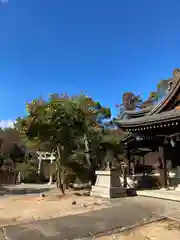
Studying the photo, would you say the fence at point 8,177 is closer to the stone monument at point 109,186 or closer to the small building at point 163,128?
the small building at point 163,128

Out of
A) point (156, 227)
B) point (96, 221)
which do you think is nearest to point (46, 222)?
point (96, 221)

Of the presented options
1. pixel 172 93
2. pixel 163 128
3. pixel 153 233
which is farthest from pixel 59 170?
pixel 153 233

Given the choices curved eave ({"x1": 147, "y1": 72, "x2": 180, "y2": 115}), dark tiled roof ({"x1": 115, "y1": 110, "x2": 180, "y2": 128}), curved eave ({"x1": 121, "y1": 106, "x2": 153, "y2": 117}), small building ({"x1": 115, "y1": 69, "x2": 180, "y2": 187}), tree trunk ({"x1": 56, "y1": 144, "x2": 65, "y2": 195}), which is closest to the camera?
dark tiled roof ({"x1": 115, "y1": 110, "x2": 180, "y2": 128})

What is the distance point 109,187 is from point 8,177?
587 inches

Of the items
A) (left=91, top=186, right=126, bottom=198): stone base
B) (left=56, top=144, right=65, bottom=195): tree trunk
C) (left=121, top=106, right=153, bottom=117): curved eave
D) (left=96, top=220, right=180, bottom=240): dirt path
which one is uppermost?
(left=121, top=106, right=153, bottom=117): curved eave

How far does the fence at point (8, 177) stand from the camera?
71.6ft

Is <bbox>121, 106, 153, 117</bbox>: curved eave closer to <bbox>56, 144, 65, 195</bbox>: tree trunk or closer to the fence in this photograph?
<bbox>56, 144, 65, 195</bbox>: tree trunk

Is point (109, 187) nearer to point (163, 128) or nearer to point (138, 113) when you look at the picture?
point (163, 128)

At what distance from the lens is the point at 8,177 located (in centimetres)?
2203

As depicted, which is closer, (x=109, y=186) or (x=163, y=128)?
(x=109, y=186)

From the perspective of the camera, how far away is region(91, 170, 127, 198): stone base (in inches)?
384

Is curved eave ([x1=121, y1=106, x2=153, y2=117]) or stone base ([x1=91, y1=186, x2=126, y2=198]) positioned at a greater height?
curved eave ([x1=121, y1=106, x2=153, y2=117])

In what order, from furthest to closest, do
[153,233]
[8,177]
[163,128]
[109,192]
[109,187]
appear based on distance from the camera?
[8,177] → [163,128] → [109,187] → [109,192] → [153,233]

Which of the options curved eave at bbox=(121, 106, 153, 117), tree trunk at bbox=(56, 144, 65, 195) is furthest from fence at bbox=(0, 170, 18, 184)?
curved eave at bbox=(121, 106, 153, 117)
